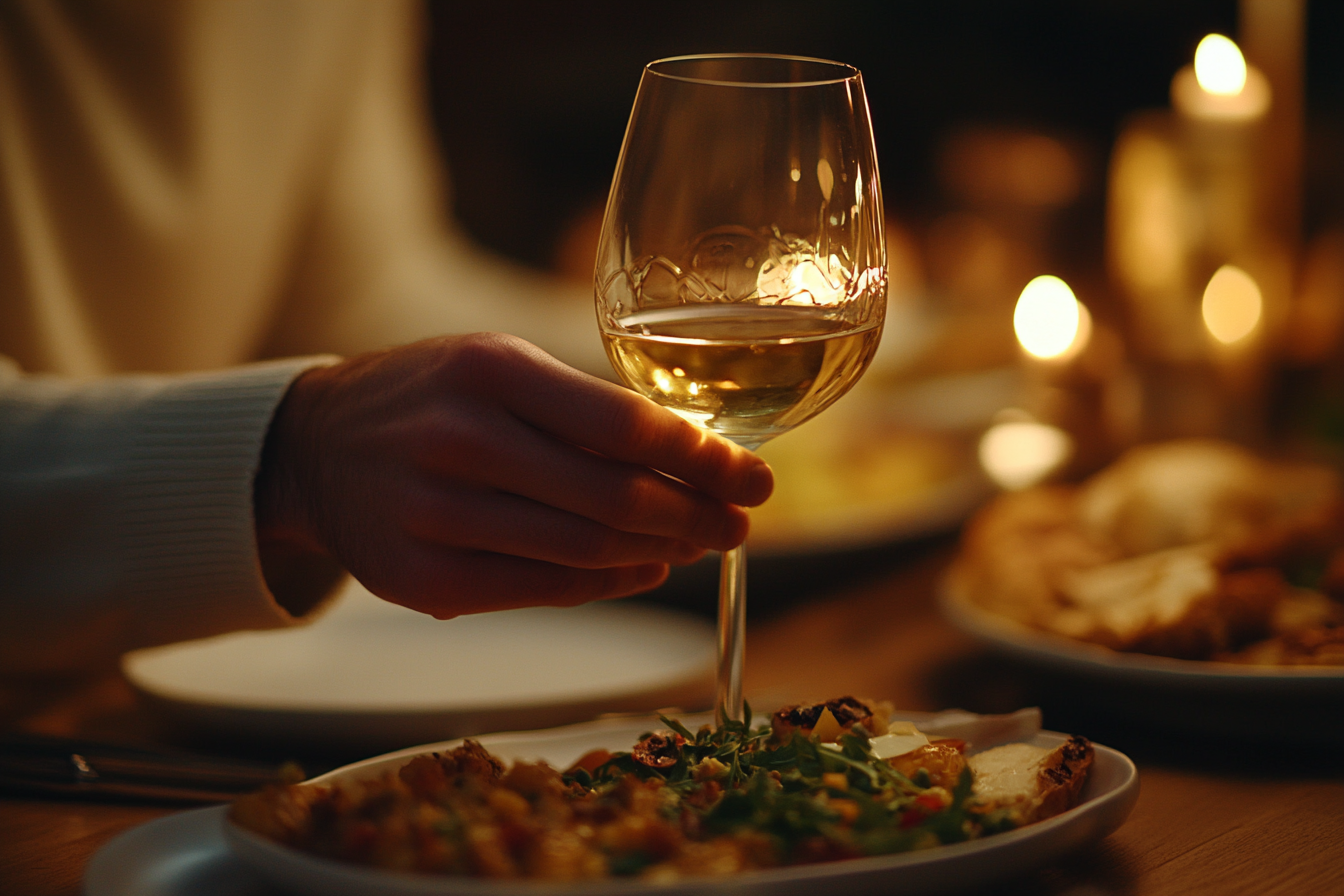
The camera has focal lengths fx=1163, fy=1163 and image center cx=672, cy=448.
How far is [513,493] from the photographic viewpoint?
713mm

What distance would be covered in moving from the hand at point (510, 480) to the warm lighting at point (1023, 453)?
43.3 inches

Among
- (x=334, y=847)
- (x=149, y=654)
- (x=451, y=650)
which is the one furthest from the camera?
(x=451, y=650)

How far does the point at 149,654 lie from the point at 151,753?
1.12 ft

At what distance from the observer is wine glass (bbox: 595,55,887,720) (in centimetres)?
69

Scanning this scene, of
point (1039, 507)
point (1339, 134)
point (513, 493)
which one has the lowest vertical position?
point (1039, 507)

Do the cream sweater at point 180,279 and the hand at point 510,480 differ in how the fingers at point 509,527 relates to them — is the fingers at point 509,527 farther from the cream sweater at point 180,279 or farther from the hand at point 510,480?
the cream sweater at point 180,279

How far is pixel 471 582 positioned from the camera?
73cm

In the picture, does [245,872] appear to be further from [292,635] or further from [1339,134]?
[1339,134]

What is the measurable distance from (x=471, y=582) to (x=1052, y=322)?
120 cm

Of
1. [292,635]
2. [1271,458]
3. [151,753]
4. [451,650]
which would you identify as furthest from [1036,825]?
Answer: [1271,458]

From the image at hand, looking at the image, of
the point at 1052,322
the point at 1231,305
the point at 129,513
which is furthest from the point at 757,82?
the point at 1231,305

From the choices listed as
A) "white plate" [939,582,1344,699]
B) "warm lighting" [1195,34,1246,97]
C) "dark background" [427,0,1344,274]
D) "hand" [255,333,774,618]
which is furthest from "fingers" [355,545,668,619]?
"dark background" [427,0,1344,274]

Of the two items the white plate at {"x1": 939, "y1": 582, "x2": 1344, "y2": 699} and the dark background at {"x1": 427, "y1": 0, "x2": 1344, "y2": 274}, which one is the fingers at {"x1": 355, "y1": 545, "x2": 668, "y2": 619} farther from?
the dark background at {"x1": 427, "y1": 0, "x2": 1344, "y2": 274}

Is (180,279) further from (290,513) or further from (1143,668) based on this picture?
(1143,668)
